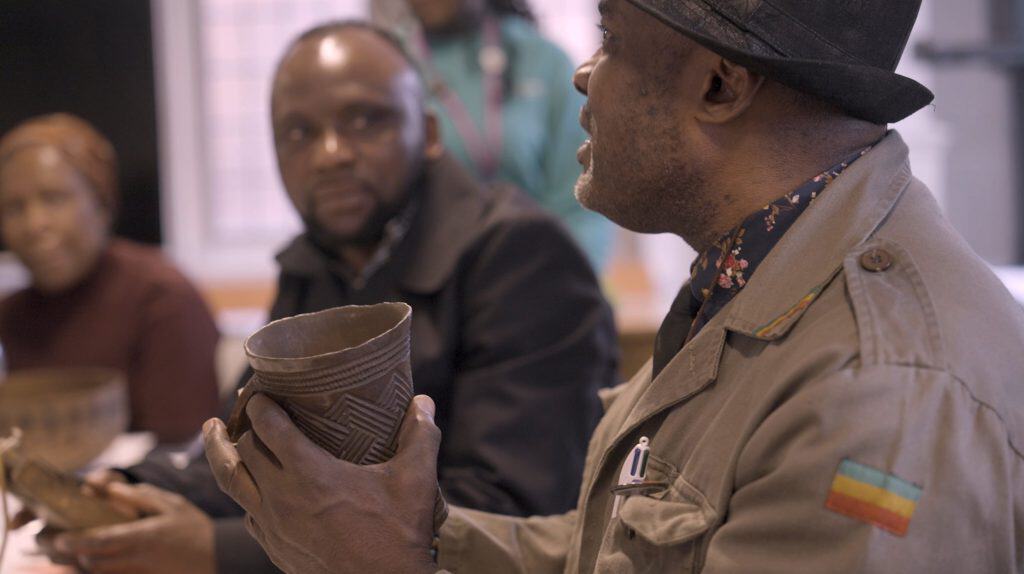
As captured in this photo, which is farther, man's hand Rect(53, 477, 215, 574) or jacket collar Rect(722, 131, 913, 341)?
man's hand Rect(53, 477, 215, 574)

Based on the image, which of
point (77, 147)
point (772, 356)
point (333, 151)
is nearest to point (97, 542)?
point (333, 151)

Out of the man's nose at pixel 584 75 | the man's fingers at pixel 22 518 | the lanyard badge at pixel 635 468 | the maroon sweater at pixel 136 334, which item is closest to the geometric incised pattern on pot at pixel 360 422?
the lanyard badge at pixel 635 468

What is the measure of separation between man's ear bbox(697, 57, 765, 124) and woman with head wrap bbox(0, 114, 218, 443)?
1903 millimetres

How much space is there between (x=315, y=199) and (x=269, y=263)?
3137 mm

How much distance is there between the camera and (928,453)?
34.4 inches

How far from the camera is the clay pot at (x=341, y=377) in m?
1.02

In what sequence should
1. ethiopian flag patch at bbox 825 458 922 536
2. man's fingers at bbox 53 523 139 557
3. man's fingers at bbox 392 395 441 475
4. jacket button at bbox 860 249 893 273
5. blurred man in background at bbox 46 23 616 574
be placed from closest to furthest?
ethiopian flag patch at bbox 825 458 922 536 → jacket button at bbox 860 249 893 273 → man's fingers at bbox 392 395 441 475 → man's fingers at bbox 53 523 139 557 → blurred man in background at bbox 46 23 616 574

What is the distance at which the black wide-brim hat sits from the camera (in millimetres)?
1045

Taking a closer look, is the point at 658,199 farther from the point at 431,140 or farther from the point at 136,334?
the point at 136,334

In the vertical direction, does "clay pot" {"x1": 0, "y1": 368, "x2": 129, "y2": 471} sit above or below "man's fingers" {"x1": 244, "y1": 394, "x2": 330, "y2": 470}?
below

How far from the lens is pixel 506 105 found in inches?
114

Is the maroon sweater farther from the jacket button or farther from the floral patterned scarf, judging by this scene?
the jacket button

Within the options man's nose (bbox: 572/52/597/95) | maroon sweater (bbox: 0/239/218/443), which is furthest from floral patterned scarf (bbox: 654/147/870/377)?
maroon sweater (bbox: 0/239/218/443)

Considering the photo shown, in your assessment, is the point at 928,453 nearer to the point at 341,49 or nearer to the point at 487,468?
the point at 487,468
